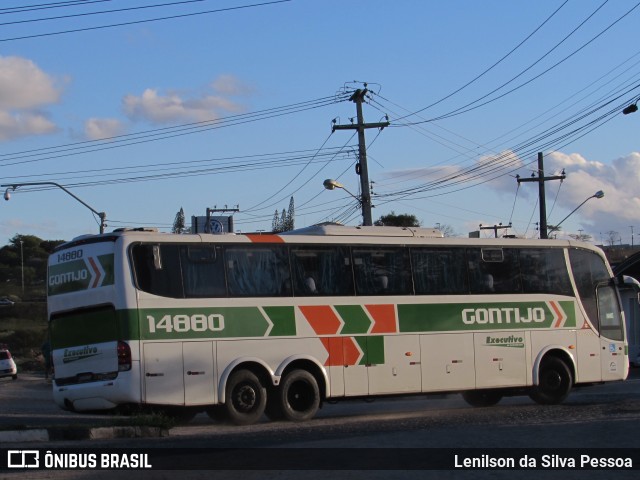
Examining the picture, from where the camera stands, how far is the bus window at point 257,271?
1695 centimetres

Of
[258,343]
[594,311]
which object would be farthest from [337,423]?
[594,311]

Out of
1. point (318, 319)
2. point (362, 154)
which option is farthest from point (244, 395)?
point (362, 154)

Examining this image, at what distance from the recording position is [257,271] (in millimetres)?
17250

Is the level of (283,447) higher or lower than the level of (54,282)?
lower

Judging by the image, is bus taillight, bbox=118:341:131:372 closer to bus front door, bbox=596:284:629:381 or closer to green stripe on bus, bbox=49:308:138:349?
green stripe on bus, bbox=49:308:138:349

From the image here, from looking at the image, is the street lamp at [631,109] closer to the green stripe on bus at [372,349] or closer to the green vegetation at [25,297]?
the green stripe on bus at [372,349]

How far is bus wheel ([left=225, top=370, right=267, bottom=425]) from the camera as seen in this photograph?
1666 centimetres

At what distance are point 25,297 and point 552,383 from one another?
89687 millimetres

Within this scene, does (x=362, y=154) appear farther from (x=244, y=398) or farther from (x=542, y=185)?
(x=244, y=398)

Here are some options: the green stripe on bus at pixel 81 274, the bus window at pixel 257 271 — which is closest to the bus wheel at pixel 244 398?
the bus window at pixel 257 271

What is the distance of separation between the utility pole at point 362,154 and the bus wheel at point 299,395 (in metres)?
18.9

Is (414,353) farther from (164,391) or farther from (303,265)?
(164,391)

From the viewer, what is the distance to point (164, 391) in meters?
15.8

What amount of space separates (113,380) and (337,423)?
4018 millimetres
